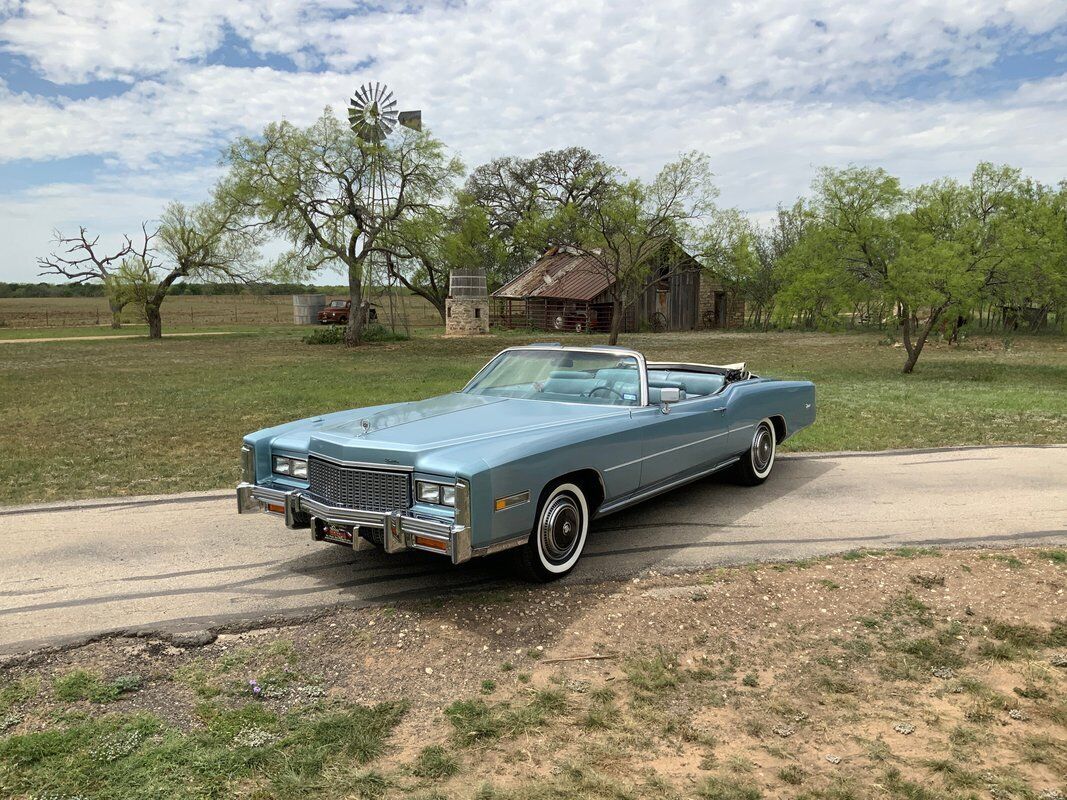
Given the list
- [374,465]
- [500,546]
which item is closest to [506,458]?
[500,546]

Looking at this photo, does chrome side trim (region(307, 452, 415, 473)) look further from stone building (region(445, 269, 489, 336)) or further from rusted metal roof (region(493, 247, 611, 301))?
stone building (region(445, 269, 489, 336))

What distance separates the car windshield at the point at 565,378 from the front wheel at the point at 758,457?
197 cm

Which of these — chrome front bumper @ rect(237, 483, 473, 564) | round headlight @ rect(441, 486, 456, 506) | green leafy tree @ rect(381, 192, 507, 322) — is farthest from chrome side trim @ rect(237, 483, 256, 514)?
green leafy tree @ rect(381, 192, 507, 322)

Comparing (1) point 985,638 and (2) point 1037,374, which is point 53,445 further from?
(2) point 1037,374

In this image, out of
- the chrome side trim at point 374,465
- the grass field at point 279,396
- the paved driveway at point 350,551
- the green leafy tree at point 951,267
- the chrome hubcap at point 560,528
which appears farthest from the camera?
the green leafy tree at point 951,267

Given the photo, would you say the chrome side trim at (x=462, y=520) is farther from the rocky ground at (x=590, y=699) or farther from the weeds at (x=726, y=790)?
the weeds at (x=726, y=790)

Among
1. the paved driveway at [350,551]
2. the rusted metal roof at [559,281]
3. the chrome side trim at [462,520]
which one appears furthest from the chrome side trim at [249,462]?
the rusted metal roof at [559,281]

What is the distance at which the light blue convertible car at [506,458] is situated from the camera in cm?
406

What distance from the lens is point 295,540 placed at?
5629mm

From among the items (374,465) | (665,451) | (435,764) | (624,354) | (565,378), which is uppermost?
(624,354)

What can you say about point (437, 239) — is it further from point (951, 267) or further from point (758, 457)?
point (758, 457)

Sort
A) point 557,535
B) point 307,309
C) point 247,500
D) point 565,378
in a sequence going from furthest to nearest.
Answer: point 307,309 → point 565,378 → point 247,500 → point 557,535

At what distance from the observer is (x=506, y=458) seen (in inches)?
163

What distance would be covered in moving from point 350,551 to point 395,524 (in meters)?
1.52
